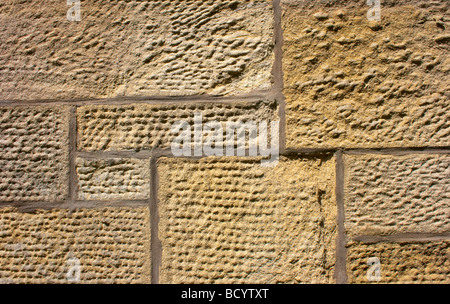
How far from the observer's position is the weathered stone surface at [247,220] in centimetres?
94

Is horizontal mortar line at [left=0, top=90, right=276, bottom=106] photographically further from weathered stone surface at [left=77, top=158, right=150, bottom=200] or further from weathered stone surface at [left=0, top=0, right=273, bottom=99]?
weathered stone surface at [left=77, top=158, right=150, bottom=200]

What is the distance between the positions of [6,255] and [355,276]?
3.76 ft

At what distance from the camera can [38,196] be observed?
3.21 ft

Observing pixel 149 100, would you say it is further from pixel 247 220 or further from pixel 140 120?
pixel 247 220

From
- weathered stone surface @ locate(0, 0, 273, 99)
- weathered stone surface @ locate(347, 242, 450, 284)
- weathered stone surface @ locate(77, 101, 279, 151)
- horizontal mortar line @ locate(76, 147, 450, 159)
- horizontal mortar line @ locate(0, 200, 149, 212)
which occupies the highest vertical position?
weathered stone surface @ locate(0, 0, 273, 99)

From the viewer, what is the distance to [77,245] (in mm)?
972

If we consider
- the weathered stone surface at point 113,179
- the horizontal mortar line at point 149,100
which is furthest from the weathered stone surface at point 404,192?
the weathered stone surface at point 113,179

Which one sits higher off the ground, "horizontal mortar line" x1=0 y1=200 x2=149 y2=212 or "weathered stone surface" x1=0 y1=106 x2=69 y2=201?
"weathered stone surface" x1=0 y1=106 x2=69 y2=201

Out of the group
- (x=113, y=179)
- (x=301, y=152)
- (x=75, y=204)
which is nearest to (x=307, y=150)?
(x=301, y=152)

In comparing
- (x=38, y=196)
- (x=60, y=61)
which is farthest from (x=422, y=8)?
(x=38, y=196)

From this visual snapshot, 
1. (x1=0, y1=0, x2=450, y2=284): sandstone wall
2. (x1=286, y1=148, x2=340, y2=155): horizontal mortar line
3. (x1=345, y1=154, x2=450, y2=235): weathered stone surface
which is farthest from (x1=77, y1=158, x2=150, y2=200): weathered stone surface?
(x1=345, y1=154, x2=450, y2=235): weathered stone surface

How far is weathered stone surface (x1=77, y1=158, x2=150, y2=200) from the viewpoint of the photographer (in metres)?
0.96

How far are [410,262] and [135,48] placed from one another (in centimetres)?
111

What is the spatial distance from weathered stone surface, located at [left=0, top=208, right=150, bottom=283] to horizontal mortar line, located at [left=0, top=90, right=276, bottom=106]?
1.16 feet
